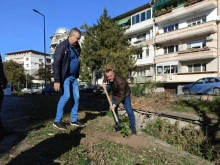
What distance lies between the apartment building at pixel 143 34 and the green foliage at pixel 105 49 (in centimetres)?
670

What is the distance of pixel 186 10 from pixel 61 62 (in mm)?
26720

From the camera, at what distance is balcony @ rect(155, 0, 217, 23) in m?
25.6

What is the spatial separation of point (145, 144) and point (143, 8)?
32542 millimetres

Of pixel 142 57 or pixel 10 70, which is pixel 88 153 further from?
pixel 10 70

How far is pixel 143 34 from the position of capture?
116 feet

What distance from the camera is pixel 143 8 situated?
3462 cm

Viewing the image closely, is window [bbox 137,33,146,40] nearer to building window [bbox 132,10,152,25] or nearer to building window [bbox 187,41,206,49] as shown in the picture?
building window [bbox 132,10,152,25]

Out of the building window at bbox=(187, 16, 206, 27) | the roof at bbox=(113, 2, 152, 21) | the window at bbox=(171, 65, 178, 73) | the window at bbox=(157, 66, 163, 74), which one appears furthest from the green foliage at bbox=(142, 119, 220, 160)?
the roof at bbox=(113, 2, 152, 21)

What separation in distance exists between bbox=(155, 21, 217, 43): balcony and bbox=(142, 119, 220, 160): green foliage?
20.2m

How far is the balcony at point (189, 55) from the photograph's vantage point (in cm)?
2481

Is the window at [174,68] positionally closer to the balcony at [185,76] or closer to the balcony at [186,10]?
the balcony at [185,76]

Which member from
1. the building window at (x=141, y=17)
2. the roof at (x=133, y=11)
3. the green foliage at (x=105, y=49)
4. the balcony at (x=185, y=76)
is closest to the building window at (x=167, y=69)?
the balcony at (x=185, y=76)

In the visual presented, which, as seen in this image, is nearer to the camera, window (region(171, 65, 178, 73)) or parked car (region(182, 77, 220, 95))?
parked car (region(182, 77, 220, 95))

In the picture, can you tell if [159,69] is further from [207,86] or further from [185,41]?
[207,86]
